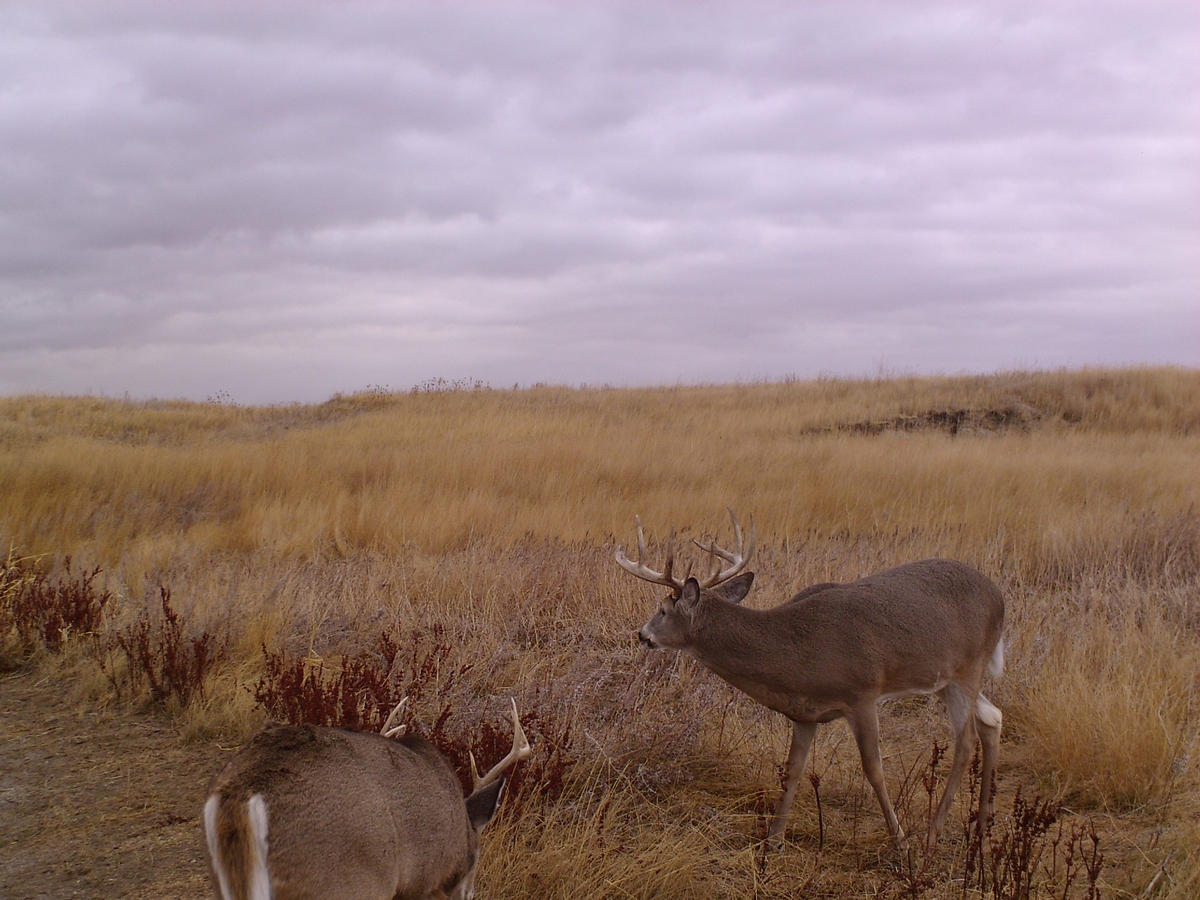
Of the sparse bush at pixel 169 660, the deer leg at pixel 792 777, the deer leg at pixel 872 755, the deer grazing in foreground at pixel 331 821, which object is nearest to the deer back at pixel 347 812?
the deer grazing in foreground at pixel 331 821

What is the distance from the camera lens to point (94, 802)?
4.39 metres

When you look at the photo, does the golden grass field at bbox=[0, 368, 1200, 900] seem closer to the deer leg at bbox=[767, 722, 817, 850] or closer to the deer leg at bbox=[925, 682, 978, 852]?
the deer leg at bbox=[767, 722, 817, 850]

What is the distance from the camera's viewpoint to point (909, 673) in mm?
4031

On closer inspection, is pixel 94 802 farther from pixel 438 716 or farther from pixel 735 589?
pixel 735 589

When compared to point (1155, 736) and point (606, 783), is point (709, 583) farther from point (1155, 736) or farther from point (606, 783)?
point (1155, 736)

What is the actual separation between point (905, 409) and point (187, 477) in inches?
694

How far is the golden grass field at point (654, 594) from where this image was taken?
3.99m

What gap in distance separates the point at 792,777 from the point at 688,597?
931 mm

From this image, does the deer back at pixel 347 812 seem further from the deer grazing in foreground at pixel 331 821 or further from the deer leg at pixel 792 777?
the deer leg at pixel 792 777

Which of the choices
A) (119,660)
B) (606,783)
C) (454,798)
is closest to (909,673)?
(606,783)

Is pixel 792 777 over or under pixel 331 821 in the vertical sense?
under

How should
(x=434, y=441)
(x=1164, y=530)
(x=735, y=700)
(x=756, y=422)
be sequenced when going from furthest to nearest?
(x=756, y=422), (x=434, y=441), (x=1164, y=530), (x=735, y=700)

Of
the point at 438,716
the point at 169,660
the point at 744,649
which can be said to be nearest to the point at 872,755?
the point at 744,649

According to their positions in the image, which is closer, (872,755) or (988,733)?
(872,755)
